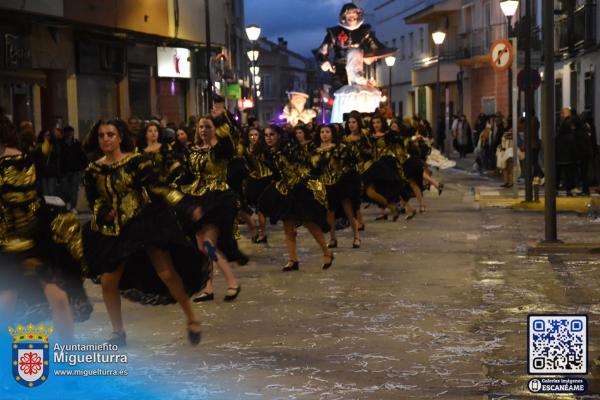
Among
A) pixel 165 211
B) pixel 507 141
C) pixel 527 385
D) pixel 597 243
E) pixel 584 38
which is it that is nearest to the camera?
pixel 527 385

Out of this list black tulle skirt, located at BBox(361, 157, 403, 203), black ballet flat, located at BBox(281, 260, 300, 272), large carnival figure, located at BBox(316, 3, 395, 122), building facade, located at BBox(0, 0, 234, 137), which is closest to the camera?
black ballet flat, located at BBox(281, 260, 300, 272)

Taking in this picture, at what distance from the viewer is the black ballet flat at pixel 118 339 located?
Result: 9.16 meters

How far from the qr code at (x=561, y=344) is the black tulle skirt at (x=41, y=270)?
3230mm

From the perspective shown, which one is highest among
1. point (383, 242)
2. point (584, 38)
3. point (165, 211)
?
point (584, 38)

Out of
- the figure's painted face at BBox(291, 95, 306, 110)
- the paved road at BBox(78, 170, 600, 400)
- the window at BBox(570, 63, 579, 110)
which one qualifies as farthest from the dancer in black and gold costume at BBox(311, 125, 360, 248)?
the figure's painted face at BBox(291, 95, 306, 110)

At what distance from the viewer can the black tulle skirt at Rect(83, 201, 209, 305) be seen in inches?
347

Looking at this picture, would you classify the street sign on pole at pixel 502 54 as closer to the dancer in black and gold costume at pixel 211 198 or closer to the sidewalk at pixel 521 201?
the sidewalk at pixel 521 201

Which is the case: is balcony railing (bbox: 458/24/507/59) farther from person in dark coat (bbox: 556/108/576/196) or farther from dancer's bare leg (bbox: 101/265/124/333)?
dancer's bare leg (bbox: 101/265/124/333)

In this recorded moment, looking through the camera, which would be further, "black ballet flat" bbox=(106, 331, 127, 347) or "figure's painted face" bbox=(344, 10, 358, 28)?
"figure's painted face" bbox=(344, 10, 358, 28)

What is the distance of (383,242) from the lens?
16609 millimetres

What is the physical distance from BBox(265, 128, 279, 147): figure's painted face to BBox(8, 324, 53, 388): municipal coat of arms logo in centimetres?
850

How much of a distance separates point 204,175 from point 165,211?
2.63 m

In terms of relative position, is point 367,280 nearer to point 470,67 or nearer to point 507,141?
point 507,141

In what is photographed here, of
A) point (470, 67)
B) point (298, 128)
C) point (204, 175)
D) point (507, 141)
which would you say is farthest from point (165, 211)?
point (470, 67)
